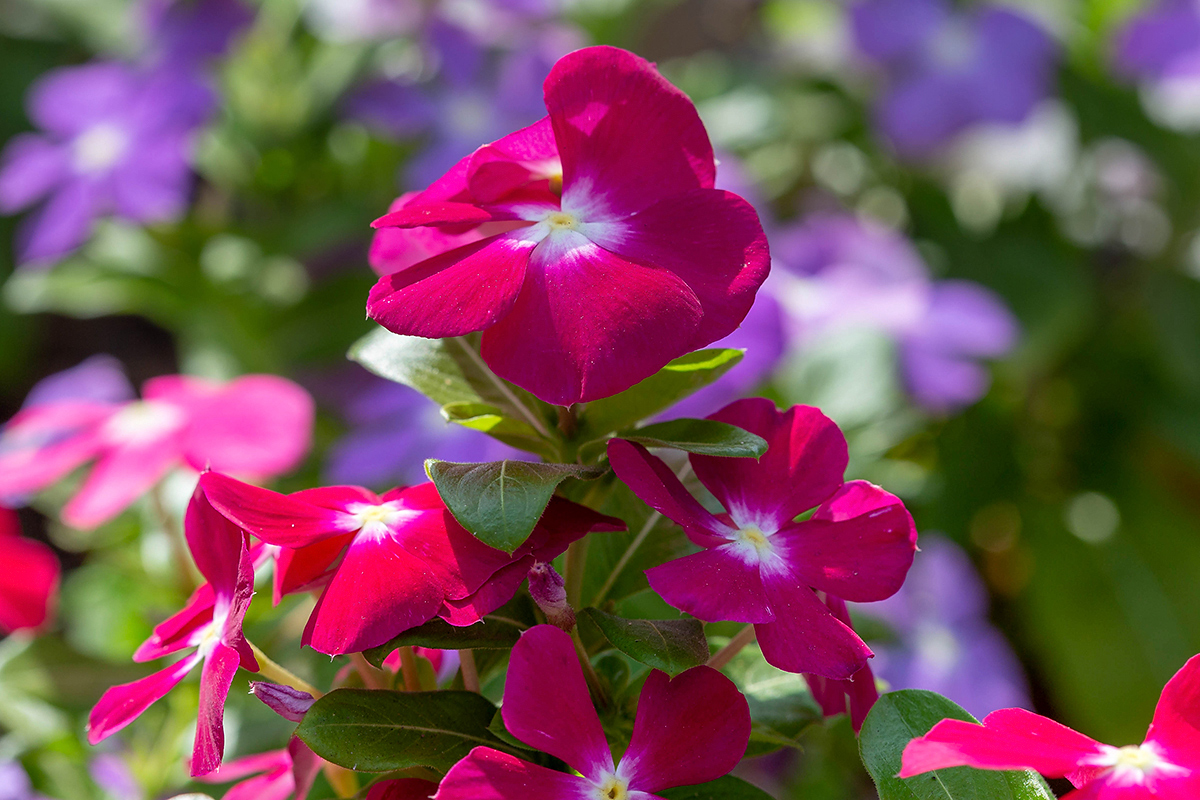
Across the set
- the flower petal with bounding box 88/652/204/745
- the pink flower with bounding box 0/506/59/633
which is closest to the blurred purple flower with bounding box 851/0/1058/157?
the pink flower with bounding box 0/506/59/633

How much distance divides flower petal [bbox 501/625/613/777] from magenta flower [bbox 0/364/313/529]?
387mm

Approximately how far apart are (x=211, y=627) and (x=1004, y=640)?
1249mm

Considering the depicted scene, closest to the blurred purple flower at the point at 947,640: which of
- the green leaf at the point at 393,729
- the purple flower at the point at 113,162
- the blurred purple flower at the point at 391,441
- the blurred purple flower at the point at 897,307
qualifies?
the blurred purple flower at the point at 897,307

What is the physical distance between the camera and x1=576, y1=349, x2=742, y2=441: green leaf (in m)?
0.42

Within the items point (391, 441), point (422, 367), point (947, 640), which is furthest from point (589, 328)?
point (947, 640)

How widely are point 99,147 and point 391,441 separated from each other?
0.45 meters

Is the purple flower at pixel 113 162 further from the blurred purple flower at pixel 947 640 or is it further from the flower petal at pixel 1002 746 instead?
the flower petal at pixel 1002 746

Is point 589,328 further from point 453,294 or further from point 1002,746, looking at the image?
point 1002,746

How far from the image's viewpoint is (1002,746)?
1.05 feet

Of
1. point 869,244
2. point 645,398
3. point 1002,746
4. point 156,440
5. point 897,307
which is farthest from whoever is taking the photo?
point 869,244

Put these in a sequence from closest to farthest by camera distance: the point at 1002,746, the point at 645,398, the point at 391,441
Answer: the point at 1002,746
the point at 645,398
the point at 391,441

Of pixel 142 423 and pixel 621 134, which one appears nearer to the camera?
pixel 621 134

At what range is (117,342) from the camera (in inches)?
77.0

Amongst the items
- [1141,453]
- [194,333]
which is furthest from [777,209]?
[194,333]
